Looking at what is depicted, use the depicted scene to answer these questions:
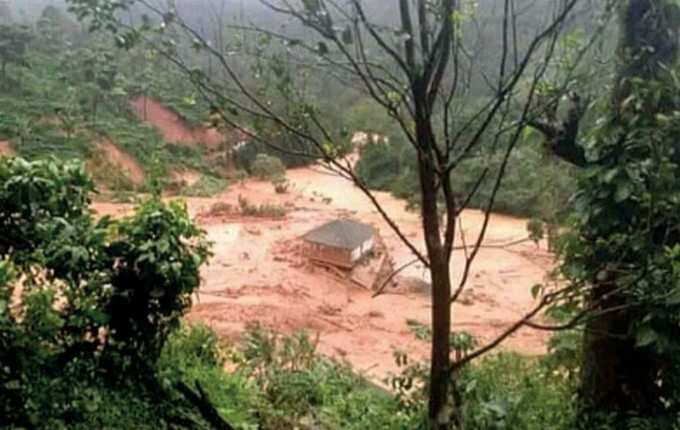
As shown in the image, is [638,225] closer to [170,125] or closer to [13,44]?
[13,44]

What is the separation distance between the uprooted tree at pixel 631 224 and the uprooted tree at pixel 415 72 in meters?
0.33

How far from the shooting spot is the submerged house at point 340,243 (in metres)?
9.51

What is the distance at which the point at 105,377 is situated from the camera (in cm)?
251

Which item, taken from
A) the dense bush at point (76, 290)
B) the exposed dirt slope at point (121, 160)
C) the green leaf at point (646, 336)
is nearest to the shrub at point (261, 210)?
the exposed dirt slope at point (121, 160)

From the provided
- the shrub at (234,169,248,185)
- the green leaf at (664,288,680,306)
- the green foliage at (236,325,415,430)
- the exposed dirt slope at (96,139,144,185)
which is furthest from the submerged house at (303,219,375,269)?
the green leaf at (664,288,680,306)

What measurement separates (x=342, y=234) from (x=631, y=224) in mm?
7552

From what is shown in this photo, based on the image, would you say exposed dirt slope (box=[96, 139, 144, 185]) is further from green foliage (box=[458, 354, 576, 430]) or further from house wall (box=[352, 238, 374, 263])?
green foliage (box=[458, 354, 576, 430])

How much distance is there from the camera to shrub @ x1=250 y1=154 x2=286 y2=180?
46.7 feet

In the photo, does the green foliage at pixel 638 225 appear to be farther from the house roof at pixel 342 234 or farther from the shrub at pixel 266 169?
the shrub at pixel 266 169

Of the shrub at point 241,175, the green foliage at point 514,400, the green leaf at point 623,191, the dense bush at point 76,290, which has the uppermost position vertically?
the green leaf at point 623,191

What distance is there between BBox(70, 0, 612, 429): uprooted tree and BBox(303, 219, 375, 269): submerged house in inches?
288

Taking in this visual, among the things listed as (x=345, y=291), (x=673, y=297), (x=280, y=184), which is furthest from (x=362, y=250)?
(x=673, y=297)

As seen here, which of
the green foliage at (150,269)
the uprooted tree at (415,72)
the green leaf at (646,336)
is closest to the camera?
the uprooted tree at (415,72)

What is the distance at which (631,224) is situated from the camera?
2.25 metres
